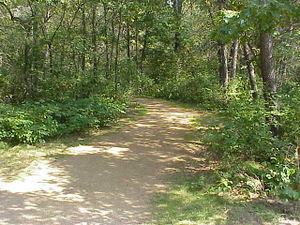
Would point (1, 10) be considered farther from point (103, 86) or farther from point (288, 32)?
point (288, 32)

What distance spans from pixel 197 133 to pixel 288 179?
4.66 m

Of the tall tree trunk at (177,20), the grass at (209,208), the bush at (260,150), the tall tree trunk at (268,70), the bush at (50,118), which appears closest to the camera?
the grass at (209,208)

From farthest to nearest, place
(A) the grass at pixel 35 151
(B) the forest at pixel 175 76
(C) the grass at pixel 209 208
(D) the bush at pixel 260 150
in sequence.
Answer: (A) the grass at pixel 35 151 < (B) the forest at pixel 175 76 < (D) the bush at pixel 260 150 < (C) the grass at pixel 209 208

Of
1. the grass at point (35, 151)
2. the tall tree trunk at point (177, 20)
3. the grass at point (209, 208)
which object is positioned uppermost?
the tall tree trunk at point (177, 20)

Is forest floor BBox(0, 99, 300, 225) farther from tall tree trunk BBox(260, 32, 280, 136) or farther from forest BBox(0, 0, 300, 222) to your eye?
tall tree trunk BBox(260, 32, 280, 136)

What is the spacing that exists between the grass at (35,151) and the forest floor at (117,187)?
0.02 meters

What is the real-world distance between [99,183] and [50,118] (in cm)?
345

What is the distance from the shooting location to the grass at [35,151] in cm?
647

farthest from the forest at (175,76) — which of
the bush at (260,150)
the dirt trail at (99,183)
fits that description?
the dirt trail at (99,183)

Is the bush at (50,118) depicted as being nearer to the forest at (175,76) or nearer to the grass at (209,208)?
the forest at (175,76)

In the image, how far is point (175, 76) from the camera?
64.2ft

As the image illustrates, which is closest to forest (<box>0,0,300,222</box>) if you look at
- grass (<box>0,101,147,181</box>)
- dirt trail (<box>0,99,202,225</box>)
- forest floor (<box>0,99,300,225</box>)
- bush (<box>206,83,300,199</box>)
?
bush (<box>206,83,300,199</box>)

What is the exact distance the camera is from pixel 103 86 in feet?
41.6

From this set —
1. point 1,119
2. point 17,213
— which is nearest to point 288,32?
point 17,213
